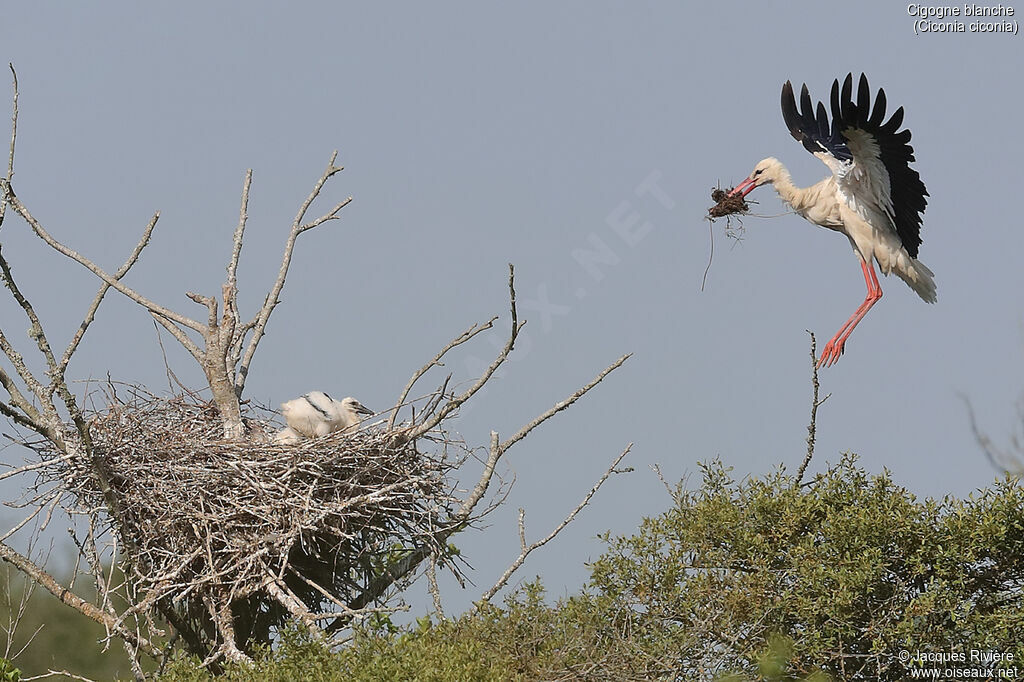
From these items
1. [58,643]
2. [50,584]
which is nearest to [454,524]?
[50,584]

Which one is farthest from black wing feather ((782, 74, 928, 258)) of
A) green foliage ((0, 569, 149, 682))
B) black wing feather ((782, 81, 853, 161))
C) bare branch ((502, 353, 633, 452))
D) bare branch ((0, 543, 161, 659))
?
green foliage ((0, 569, 149, 682))

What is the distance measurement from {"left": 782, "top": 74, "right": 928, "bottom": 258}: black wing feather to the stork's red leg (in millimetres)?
378

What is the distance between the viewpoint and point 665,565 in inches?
233

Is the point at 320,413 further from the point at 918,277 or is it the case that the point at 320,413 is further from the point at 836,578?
the point at 918,277

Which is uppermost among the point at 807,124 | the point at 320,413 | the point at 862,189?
the point at 807,124

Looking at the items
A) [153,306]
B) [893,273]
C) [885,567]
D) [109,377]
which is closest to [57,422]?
[109,377]

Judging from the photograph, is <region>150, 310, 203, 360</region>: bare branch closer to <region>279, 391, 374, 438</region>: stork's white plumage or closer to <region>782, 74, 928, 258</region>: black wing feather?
<region>279, 391, 374, 438</region>: stork's white plumage

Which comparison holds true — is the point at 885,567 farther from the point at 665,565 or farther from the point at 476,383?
the point at 476,383

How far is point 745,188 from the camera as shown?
365 inches

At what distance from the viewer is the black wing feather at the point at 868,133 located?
8.22m

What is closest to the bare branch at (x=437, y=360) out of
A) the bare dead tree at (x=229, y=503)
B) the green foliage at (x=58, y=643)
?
the bare dead tree at (x=229, y=503)

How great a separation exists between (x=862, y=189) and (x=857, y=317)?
1077 millimetres

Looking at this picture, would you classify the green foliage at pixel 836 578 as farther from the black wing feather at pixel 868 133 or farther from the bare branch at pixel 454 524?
the black wing feather at pixel 868 133

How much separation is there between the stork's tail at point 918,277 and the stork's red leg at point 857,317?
0.27 m
